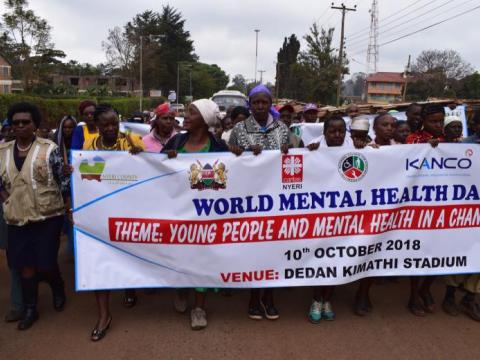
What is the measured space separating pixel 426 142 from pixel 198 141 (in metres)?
2.00

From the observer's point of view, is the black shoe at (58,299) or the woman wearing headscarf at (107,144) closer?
the woman wearing headscarf at (107,144)

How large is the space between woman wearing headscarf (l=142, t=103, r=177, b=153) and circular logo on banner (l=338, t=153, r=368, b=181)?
1.87 meters

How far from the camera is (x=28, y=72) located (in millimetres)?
35219

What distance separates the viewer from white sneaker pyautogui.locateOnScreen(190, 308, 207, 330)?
3400mm

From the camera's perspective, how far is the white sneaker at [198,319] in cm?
340

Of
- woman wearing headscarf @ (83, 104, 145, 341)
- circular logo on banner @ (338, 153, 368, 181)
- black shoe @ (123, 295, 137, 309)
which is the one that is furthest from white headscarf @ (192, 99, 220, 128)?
black shoe @ (123, 295, 137, 309)

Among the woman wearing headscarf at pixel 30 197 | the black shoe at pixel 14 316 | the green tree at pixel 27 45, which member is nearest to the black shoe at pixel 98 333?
the woman wearing headscarf at pixel 30 197

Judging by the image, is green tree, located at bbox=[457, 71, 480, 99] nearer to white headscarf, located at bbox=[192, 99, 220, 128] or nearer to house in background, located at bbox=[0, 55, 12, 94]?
white headscarf, located at bbox=[192, 99, 220, 128]

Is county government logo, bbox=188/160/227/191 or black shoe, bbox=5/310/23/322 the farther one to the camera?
black shoe, bbox=5/310/23/322

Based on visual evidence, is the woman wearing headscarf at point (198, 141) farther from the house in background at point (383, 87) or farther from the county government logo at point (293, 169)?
the house in background at point (383, 87)

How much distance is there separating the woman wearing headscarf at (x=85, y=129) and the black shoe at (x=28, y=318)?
5.04 feet

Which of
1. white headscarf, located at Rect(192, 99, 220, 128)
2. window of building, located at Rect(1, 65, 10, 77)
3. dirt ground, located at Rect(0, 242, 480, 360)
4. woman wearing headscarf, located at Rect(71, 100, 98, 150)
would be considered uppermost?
window of building, located at Rect(1, 65, 10, 77)

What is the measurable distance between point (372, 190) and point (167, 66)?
68.9 m

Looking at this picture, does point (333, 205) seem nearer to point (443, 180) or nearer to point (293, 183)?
point (293, 183)
